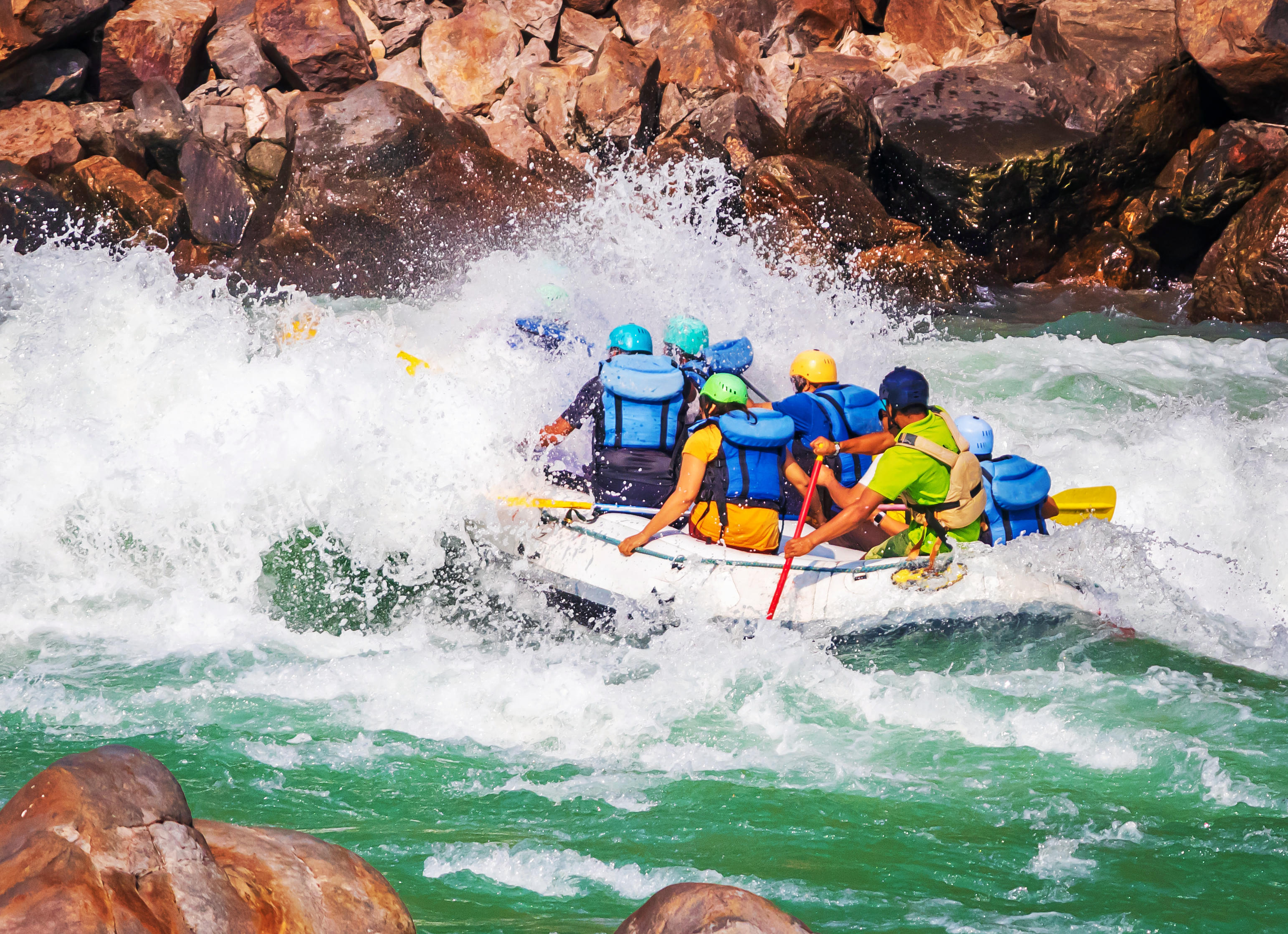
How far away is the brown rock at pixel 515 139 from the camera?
1697 centimetres

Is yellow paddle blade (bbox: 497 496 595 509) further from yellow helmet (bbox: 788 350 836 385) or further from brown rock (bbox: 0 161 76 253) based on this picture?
brown rock (bbox: 0 161 76 253)

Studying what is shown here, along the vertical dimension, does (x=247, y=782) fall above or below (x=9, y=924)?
below

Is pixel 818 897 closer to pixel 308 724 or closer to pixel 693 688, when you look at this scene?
pixel 693 688

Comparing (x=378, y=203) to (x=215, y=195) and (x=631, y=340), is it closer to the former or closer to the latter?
(x=215, y=195)

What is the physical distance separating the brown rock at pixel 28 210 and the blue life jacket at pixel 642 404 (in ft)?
40.0

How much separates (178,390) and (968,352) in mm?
8244

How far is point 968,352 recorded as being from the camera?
1198 cm

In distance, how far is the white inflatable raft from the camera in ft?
19.2

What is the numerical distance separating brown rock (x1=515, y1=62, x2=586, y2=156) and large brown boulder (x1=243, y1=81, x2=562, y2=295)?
279 centimetres

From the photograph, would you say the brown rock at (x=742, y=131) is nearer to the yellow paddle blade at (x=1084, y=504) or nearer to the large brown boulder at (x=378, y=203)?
the large brown boulder at (x=378, y=203)

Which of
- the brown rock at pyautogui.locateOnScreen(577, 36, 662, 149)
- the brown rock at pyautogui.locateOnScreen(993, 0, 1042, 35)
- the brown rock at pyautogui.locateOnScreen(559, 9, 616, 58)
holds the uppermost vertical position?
the brown rock at pyautogui.locateOnScreen(993, 0, 1042, 35)

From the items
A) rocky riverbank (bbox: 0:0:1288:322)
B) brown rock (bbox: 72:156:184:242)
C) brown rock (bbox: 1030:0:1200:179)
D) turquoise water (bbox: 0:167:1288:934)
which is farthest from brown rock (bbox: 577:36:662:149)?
turquoise water (bbox: 0:167:1288:934)

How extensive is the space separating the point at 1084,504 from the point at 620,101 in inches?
465

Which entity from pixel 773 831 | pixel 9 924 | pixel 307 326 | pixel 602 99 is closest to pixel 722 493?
pixel 773 831
